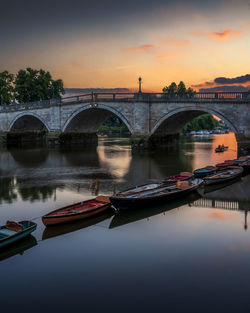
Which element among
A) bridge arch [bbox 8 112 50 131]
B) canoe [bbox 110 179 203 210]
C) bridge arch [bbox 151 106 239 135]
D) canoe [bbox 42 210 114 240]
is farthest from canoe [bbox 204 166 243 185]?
bridge arch [bbox 8 112 50 131]

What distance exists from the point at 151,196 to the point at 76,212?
2954 mm

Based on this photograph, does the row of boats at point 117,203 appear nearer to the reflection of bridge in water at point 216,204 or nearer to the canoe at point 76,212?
the canoe at point 76,212

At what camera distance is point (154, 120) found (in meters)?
32.1

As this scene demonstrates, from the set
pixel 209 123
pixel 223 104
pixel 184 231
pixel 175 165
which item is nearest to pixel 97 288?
pixel 184 231

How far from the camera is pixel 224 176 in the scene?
51.8 feet

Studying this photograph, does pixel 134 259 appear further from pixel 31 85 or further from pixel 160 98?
pixel 31 85

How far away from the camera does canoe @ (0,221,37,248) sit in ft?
26.4

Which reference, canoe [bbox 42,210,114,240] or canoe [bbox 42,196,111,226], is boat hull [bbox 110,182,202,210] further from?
canoe [bbox 42,210,114,240]

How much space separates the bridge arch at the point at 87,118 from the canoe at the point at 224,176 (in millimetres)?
18842

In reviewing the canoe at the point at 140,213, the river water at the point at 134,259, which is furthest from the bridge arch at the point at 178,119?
the canoe at the point at 140,213

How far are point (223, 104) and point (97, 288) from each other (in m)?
24.5

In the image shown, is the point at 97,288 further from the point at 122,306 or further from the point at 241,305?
the point at 241,305

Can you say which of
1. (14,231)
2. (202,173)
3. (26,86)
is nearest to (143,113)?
(202,173)

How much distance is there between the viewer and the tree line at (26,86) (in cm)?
5900
